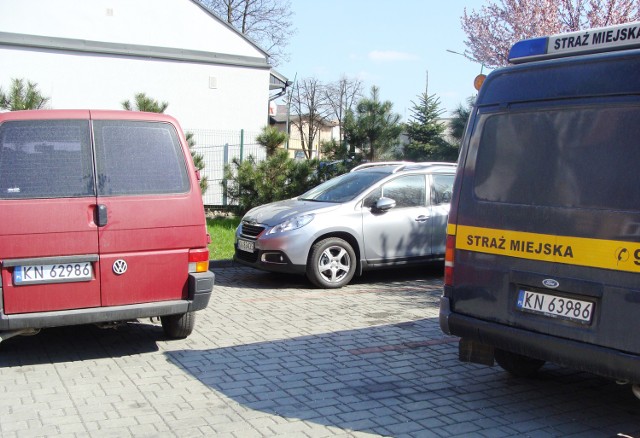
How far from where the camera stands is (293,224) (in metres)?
9.11

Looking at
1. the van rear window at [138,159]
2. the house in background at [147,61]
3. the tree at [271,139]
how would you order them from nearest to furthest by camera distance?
the van rear window at [138,159], the tree at [271,139], the house in background at [147,61]

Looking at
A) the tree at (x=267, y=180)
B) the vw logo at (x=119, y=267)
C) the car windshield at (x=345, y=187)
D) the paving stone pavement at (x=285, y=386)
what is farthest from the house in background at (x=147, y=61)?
the vw logo at (x=119, y=267)

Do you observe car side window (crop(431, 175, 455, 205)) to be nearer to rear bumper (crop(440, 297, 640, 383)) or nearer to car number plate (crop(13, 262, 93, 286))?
rear bumper (crop(440, 297, 640, 383))

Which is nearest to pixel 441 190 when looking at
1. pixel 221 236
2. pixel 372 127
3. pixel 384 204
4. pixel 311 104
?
pixel 384 204

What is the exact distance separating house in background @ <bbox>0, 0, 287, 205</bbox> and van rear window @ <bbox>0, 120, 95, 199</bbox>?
11623 millimetres

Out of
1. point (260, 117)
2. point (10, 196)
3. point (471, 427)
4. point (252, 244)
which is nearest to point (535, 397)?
point (471, 427)

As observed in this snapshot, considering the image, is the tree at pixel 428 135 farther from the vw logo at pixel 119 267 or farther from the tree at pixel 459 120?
the vw logo at pixel 119 267

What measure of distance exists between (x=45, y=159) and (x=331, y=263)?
4.51 meters

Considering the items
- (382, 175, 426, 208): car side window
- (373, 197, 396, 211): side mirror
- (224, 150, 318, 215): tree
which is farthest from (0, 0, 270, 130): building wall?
(373, 197, 396, 211): side mirror

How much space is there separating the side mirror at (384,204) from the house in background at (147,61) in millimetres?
8594

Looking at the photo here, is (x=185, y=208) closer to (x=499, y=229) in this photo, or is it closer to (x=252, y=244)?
(x=499, y=229)

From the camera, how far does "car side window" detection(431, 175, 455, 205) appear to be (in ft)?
32.8

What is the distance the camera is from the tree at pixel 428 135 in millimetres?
23641

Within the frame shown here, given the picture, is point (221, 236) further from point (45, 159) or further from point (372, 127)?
point (45, 159)
